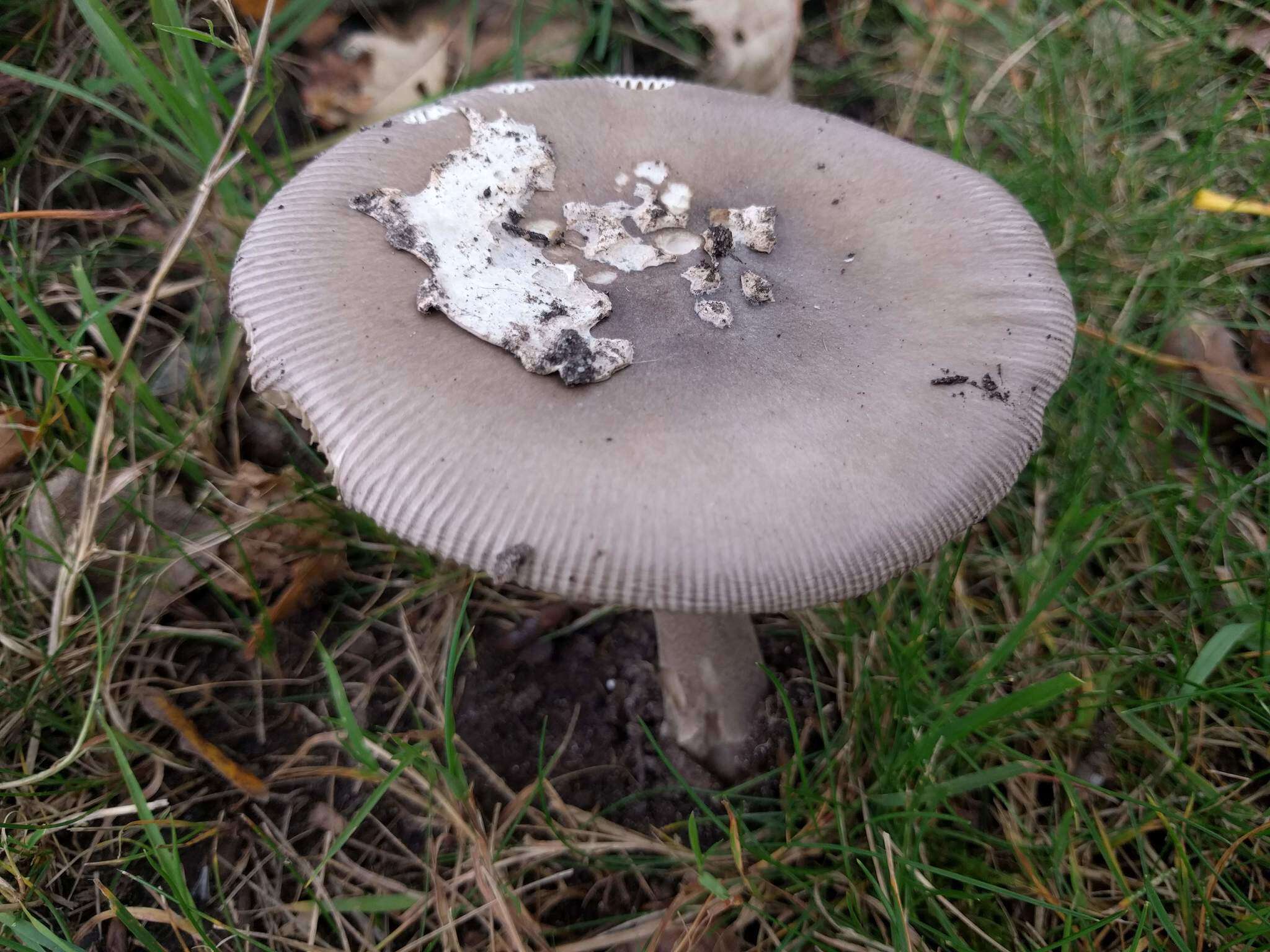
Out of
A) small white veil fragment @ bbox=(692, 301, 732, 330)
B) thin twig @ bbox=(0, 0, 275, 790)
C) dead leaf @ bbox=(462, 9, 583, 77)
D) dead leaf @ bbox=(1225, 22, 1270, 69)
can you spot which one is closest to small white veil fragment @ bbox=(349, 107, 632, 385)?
small white veil fragment @ bbox=(692, 301, 732, 330)

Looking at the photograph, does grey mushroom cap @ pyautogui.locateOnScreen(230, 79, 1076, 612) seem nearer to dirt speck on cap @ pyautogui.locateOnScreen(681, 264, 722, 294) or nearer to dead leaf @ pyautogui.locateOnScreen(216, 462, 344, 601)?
dirt speck on cap @ pyautogui.locateOnScreen(681, 264, 722, 294)

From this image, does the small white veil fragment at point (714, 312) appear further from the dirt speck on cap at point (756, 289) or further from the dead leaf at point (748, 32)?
the dead leaf at point (748, 32)

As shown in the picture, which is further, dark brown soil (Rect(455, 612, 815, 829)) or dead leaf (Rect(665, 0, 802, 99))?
dead leaf (Rect(665, 0, 802, 99))

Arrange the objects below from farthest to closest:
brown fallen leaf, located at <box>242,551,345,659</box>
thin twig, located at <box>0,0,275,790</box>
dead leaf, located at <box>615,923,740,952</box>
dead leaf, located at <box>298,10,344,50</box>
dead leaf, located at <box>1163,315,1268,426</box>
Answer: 1. dead leaf, located at <box>298,10,344,50</box>
2. dead leaf, located at <box>1163,315,1268,426</box>
3. brown fallen leaf, located at <box>242,551,345,659</box>
4. thin twig, located at <box>0,0,275,790</box>
5. dead leaf, located at <box>615,923,740,952</box>

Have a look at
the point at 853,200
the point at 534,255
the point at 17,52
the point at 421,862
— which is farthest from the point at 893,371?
the point at 17,52

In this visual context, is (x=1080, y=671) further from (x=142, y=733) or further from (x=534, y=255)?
(x=142, y=733)

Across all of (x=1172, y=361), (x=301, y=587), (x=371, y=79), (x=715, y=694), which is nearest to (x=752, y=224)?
(x=715, y=694)

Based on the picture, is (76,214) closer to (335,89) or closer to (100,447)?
(100,447)
